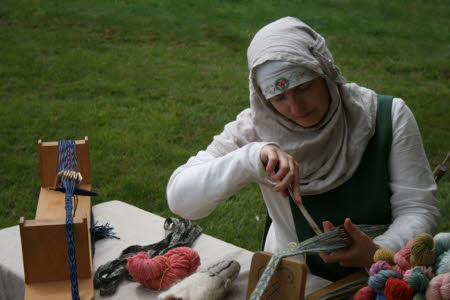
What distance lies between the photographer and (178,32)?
7.20m

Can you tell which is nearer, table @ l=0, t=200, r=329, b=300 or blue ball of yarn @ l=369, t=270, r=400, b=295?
blue ball of yarn @ l=369, t=270, r=400, b=295

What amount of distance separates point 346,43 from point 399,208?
552 centimetres

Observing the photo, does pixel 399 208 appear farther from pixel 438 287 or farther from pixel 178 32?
pixel 178 32

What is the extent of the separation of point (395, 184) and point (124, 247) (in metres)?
1.04

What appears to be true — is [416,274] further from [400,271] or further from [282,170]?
[282,170]

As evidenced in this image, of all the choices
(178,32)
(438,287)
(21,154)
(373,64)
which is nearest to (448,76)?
(373,64)

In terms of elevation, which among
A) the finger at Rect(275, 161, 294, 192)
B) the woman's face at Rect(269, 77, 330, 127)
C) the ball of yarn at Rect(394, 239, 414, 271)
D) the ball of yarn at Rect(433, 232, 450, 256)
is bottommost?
the ball of yarn at Rect(394, 239, 414, 271)

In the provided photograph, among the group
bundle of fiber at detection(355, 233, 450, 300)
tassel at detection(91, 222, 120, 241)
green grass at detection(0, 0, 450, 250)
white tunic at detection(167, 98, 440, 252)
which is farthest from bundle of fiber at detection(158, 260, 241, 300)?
green grass at detection(0, 0, 450, 250)

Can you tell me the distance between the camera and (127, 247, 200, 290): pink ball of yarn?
5.38 feet

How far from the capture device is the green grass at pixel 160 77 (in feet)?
12.7

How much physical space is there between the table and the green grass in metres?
1.06

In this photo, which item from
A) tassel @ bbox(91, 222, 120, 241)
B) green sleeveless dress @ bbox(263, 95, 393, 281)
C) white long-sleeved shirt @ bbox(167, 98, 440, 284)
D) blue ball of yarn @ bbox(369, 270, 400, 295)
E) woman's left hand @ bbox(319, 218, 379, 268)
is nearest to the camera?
blue ball of yarn @ bbox(369, 270, 400, 295)

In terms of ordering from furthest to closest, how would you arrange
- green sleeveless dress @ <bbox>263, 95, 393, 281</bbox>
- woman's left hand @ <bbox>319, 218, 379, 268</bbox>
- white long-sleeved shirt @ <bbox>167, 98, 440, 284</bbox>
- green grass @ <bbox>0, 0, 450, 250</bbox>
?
green grass @ <bbox>0, 0, 450, 250</bbox>
green sleeveless dress @ <bbox>263, 95, 393, 281</bbox>
white long-sleeved shirt @ <bbox>167, 98, 440, 284</bbox>
woman's left hand @ <bbox>319, 218, 379, 268</bbox>

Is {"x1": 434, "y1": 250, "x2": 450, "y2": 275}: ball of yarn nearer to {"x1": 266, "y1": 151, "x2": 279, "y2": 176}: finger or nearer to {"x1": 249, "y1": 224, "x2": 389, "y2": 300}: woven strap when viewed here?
{"x1": 249, "y1": 224, "x2": 389, "y2": 300}: woven strap
